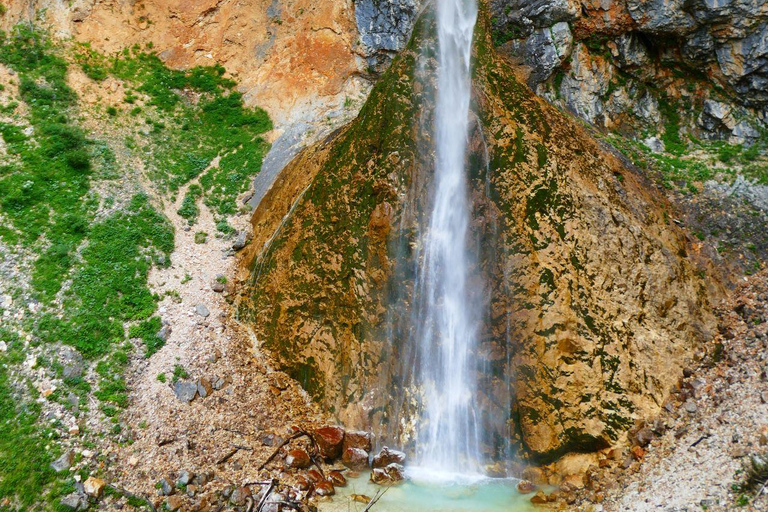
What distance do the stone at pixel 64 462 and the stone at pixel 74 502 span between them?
23.6 inches

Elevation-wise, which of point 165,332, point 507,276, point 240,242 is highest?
point 240,242

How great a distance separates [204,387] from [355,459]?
4.14m

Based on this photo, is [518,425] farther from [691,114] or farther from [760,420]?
[691,114]

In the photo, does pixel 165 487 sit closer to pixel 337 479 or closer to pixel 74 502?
pixel 74 502

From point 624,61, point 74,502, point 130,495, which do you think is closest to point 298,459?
point 130,495

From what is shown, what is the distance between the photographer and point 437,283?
13391 mm

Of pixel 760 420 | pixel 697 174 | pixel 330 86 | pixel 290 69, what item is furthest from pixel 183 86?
pixel 760 420

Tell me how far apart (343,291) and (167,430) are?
5.18 metres

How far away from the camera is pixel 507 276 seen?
1290 cm

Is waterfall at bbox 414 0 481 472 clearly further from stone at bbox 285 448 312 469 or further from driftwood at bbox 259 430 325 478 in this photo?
stone at bbox 285 448 312 469

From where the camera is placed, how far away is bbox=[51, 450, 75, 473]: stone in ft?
33.2

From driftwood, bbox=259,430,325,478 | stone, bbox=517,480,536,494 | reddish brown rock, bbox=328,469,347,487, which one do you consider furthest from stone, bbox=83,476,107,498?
stone, bbox=517,480,536,494

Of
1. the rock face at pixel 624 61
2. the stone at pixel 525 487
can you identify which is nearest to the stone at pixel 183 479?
the stone at pixel 525 487

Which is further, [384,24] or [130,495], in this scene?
[384,24]
